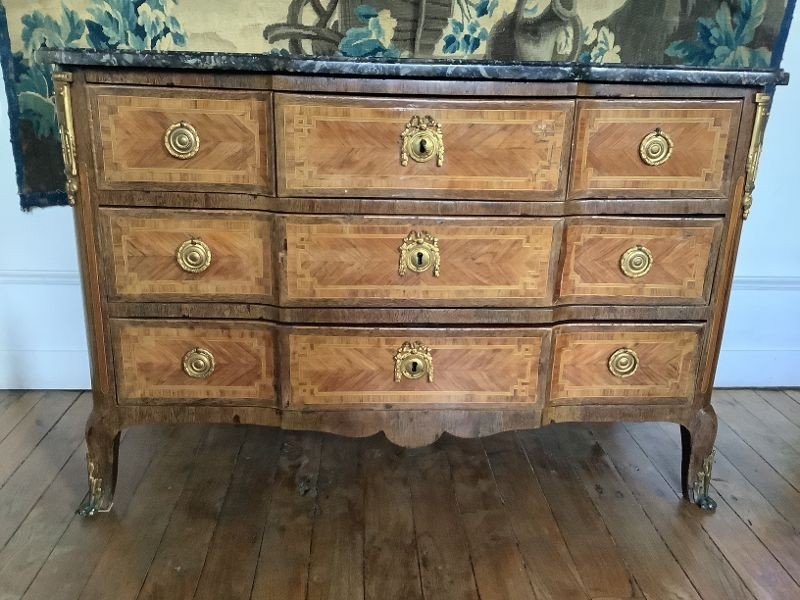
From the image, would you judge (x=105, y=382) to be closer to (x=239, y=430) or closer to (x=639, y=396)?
(x=239, y=430)

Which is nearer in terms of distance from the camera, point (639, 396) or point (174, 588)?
point (174, 588)

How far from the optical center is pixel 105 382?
1.41 meters

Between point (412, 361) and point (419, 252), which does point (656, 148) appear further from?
point (412, 361)

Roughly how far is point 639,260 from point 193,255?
0.93m

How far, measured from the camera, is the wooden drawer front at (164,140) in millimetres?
1245

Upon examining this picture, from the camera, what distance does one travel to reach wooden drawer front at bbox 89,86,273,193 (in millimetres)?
1245

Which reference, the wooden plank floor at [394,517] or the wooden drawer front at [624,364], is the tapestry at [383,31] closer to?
the wooden drawer front at [624,364]

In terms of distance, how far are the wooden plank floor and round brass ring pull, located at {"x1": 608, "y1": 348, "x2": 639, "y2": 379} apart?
0.39m

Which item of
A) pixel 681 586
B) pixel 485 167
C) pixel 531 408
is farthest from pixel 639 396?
pixel 485 167

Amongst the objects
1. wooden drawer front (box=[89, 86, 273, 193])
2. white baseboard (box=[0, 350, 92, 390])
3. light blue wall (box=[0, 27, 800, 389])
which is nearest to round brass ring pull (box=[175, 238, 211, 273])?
wooden drawer front (box=[89, 86, 273, 193])

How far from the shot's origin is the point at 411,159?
1.29m

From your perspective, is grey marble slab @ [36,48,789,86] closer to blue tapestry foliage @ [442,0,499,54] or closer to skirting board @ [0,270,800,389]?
blue tapestry foliage @ [442,0,499,54]

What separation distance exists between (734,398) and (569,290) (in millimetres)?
1154

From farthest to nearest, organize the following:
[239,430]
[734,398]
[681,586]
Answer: [734,398], [239,430], [681,586]
